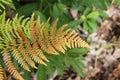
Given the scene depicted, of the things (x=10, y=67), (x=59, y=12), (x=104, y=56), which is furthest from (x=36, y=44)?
(x=104, y=56)

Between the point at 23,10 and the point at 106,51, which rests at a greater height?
the point at 23,10

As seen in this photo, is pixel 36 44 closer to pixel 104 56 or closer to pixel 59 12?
pixel 59 12

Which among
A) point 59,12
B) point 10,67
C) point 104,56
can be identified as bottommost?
point 104,56

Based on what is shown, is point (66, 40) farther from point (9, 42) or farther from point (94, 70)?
point (94, 70)

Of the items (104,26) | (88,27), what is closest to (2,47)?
(88,27)

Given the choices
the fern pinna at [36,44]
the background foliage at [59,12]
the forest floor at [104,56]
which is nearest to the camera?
the fern pinna at [36,44]

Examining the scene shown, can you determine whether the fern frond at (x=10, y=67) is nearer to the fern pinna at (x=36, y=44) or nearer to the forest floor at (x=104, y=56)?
the fern pinna at (x=36, y=44)

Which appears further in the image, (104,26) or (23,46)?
(104,26)

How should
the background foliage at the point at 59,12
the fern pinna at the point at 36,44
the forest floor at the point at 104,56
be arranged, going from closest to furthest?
the fern pinna at the point at 36,44
the background foliage at the point at 59,12
the forest floor at the point at 104,56

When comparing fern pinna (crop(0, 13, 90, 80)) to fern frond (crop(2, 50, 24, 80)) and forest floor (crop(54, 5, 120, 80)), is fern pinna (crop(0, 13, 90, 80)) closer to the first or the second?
fern frond (crop(2, 50, 24, 80))

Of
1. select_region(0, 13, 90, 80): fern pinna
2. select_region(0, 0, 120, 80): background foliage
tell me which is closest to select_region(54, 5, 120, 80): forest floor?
select_region(0, 0, 120, 80): background foliage

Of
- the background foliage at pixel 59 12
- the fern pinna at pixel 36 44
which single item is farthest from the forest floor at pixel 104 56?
the fern pinna at pixel 36 44
